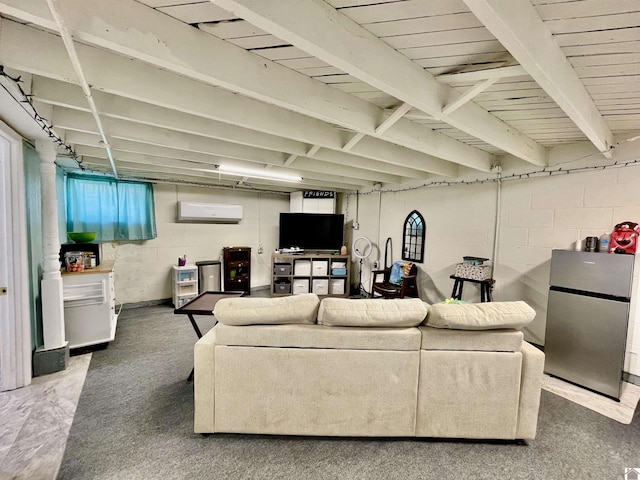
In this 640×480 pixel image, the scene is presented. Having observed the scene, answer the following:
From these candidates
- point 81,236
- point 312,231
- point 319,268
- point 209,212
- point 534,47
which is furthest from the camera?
point 312,231

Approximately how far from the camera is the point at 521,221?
3344mm

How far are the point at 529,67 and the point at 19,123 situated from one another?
321 cm

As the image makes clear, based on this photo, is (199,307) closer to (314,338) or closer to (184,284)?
(314,338)

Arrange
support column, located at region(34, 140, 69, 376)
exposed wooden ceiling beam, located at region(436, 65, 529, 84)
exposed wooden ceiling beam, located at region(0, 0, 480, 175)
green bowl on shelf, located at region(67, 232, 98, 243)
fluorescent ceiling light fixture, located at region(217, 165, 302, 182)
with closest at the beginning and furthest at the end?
exposed wooden ceiling beam, located at region(0, 0, 480, 175), exposed wooden ceiling beam, located at region(436, 65, 529, 84), support column, located at region(34, 140, 69, 376), green bowl on shelf, located at region(67, 232, 98, 243), fluorescent ceiling light fixture, located at region(217, 165, 302, 182)

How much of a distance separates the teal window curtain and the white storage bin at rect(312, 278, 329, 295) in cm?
286

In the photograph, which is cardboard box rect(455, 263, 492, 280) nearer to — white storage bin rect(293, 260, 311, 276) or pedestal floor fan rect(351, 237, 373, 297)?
pedestal floor fan rect(351, 237, 373, 297)

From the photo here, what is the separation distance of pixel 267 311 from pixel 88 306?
2443 millimetres

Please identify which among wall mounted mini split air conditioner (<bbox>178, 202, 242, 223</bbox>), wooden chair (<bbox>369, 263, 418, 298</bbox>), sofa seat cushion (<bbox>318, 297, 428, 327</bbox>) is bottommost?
wooden chair (<bbox>369, 263, 418, 298</bbox>)

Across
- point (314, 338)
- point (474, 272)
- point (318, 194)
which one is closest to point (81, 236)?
point (314, 338)

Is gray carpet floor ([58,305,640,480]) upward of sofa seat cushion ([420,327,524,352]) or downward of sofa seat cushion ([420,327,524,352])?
downward

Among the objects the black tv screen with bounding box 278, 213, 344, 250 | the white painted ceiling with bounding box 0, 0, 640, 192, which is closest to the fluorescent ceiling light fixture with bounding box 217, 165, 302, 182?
the white painted ceiling with bounding box 0, 0, 640, 192

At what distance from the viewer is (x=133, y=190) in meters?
4.46

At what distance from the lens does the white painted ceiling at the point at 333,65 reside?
1108mm

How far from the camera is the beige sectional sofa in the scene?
5.83 ft
